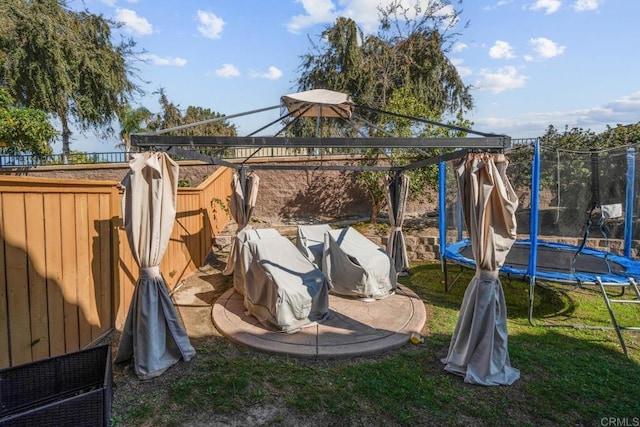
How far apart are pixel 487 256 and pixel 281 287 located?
230 centimetres

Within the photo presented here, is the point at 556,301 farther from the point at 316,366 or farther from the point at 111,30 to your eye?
the point at 111,30

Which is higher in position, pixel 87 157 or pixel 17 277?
pixel 87 157

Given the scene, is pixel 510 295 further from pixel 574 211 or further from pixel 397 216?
pixel 397 216

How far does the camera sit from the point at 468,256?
5902 millimetres

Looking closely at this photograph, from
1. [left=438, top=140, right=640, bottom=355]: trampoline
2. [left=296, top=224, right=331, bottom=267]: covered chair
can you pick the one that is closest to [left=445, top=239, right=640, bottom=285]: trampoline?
[left=438, top=140, right=640, bottom=355]: trampoline

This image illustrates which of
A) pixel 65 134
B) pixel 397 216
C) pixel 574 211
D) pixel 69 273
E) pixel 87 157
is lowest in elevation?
pixel 69 273

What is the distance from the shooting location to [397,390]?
10.0ft

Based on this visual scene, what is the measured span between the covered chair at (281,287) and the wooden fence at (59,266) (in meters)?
1.56

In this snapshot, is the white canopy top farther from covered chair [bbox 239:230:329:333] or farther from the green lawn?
the green lawn

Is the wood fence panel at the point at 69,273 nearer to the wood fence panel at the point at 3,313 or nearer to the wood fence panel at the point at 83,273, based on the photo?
the wood fence panel at the point at 83,273

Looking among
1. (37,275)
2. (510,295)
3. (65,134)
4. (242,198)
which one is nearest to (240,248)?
(242,198)

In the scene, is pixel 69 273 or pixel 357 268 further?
pixel 357 268

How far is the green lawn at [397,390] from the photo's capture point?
8.92 feet

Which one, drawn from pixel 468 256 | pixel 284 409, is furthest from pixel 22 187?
pixel 468 256
